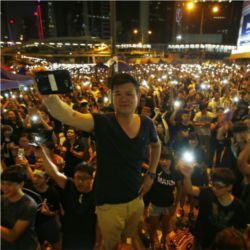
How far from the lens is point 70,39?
6350cm

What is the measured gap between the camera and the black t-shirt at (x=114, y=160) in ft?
7.11

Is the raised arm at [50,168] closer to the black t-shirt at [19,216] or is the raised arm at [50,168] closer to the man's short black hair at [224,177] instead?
the black t-shirt at [19,216]

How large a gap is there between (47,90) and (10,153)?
4083mm

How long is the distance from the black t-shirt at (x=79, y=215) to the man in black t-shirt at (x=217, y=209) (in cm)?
102

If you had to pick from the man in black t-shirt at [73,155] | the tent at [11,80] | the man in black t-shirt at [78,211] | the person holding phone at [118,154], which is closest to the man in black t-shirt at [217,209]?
the person holding phone at [118,154]

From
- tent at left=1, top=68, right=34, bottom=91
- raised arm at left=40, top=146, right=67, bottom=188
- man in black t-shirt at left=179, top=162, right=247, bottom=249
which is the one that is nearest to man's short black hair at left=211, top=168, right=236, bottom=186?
man in black t-shirt at left=179, top=162, right=247, bottom=249

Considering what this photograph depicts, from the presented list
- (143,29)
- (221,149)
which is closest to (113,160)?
(221,149)

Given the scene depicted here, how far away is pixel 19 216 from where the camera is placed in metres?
2.67

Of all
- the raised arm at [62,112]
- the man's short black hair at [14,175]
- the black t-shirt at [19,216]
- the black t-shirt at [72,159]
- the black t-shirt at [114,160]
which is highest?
the raised arm at [62,112]

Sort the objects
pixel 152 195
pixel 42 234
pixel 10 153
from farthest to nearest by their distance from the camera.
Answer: pixel 10 153, pixel 152 195, pixel 42 234

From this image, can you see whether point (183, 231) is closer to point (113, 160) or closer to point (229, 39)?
point (113, 160)

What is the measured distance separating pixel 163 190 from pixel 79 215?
1.54 meters

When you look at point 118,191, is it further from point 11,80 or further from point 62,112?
point 11,80

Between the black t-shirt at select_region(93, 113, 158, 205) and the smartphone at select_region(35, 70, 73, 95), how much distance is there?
12.6 inches
